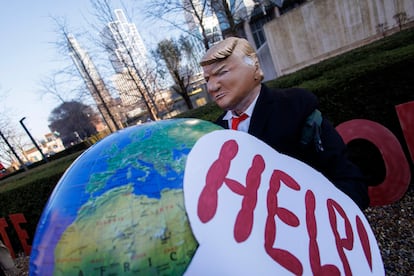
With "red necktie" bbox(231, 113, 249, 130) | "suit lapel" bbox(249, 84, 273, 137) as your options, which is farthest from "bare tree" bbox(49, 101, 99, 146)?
"suit lapel" bbox(249, 84, 273, 137)

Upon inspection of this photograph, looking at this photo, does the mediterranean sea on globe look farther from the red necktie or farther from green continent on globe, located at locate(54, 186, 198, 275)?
the red necktie

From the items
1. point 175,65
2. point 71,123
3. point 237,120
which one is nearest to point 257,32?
point 175,65

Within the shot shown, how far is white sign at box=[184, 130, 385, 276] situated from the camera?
643 mm

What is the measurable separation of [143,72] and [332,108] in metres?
10.5

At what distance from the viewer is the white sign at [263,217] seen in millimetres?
643

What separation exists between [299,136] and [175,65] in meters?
16.2

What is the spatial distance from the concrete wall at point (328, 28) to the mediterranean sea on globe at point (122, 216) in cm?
1228

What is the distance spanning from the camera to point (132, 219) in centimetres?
68

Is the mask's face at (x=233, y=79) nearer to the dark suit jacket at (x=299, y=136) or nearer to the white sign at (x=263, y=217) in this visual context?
the dark suit jacket at (x=299, y=136)

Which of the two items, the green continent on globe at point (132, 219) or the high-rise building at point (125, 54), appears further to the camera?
the high-rise building at point (125, 54)

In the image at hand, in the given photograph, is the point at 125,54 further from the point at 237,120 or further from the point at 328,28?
the point at 237,120

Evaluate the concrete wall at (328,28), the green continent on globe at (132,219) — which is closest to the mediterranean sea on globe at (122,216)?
the green continent on globe at (132,219)

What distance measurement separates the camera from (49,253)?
71 centimetres

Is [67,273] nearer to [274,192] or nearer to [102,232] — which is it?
[102,232]
